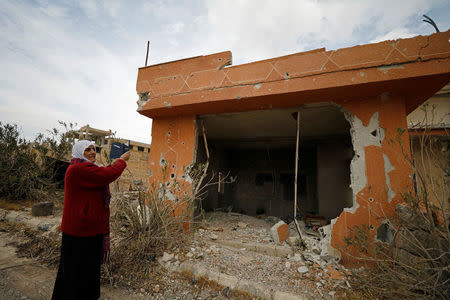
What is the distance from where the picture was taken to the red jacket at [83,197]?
1777 millimetres

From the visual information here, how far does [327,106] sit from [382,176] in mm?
1507

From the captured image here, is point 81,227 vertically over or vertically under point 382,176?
under

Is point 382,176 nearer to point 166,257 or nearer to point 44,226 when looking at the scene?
point 166,257

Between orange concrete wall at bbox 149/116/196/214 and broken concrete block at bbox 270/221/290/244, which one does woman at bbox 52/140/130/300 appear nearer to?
orange concrete wall at bbox 149/116/196/214

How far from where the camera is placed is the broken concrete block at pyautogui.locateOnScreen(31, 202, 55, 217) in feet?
16.5

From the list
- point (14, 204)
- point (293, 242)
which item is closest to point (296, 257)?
point (293, 242)

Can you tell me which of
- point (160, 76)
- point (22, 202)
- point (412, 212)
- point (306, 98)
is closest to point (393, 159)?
point (412, 212)

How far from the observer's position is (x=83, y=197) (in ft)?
6.01

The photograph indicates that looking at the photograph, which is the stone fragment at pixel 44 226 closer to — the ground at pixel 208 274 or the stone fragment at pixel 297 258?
the ground at pixel 208 274

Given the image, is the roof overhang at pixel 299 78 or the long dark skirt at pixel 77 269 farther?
the roof overhang at pixel 299 78

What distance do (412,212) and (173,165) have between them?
3837 mm

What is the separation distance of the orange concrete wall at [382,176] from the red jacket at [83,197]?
3.15 metres

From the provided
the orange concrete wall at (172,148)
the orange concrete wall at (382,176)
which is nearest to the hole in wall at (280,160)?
the orange concrete wall at (172,148)

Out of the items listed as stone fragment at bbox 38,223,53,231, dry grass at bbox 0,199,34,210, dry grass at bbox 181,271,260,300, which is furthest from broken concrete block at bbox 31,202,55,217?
dry grass at bbox 181,271,260,300
